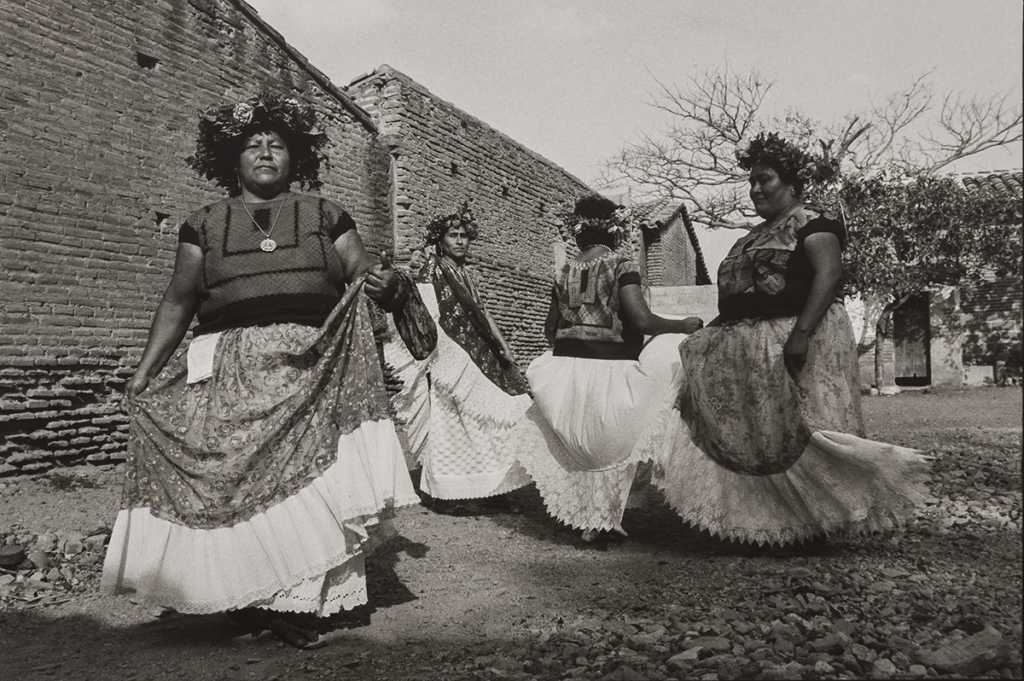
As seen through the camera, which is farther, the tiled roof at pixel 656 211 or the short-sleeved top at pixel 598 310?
the tiled roof at pixel 656 211

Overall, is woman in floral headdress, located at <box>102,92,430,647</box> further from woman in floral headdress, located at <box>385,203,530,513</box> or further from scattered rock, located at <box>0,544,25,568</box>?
woman in floral headdress, located at <box>385,203,530,513</box>

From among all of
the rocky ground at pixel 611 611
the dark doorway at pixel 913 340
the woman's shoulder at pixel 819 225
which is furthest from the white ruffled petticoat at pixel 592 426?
the dark doorway at pixel 913 340

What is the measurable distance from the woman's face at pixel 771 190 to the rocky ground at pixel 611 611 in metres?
1.43

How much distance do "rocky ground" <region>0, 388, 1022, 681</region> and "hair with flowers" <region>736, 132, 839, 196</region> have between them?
60.1 inches

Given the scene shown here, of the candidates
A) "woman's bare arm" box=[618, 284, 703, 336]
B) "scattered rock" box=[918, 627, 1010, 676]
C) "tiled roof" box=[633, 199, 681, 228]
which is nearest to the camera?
"scattered rock" box=[918, 627, 1010, 676]

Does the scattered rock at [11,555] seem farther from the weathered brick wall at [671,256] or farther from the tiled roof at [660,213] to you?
the weathered brick wall at [671,256]

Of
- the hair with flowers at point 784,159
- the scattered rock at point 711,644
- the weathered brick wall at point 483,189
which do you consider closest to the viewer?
the scattered rock at point 711,644

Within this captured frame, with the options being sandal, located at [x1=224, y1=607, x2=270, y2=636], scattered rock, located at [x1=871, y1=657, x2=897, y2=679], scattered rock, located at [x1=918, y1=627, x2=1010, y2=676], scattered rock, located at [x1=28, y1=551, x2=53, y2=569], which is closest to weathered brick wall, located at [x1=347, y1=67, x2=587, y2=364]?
scattered rock, located at [x1=28, y1=551, x2=53, y2=569]

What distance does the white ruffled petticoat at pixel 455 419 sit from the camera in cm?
545

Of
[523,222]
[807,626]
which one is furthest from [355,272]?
[523,222]

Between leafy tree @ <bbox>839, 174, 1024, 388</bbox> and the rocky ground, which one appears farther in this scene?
leafy tree @ <bbox>839, 174, 1024, 388</bbox>

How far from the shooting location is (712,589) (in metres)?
3.30

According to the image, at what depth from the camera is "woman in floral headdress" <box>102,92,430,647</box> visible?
293 centimetres

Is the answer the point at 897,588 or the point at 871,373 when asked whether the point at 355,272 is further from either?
the point at 871,373
